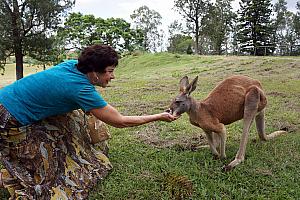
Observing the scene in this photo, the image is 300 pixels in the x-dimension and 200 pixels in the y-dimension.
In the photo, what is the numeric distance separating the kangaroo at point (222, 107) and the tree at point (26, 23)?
15.8m

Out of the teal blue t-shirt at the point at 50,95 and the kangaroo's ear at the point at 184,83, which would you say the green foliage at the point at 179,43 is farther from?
the teal blue t-shirt at the point at 50,95

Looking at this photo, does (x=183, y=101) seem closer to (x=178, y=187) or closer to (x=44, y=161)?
(x=178, y=187)

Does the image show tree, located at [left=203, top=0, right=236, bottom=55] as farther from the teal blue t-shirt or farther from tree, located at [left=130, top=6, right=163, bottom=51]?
the teal blue t-shirt

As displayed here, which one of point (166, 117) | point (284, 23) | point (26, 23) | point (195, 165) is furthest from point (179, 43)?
point (166, 117)

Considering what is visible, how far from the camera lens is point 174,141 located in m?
5.60

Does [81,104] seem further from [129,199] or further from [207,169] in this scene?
[207,169]

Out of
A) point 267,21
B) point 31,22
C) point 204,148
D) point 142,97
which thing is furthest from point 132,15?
point 204,148

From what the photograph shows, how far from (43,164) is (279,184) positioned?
99.3 inches

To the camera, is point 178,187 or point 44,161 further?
point 178,187

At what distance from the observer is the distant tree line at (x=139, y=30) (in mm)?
18984

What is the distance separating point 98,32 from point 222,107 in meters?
34.6

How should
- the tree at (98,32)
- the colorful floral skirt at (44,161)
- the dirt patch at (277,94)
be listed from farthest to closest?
the tree at (98,32)
the dirt patch at (277,94)
the colorful floral skirt at (44,161)

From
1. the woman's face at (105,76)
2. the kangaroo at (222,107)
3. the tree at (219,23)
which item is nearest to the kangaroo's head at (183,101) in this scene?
the kangaroo at (222,107)

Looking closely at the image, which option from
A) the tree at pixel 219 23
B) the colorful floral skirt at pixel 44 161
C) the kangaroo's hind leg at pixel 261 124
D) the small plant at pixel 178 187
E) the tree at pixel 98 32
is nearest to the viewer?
the colorful floral skirt at pixel 44 161
